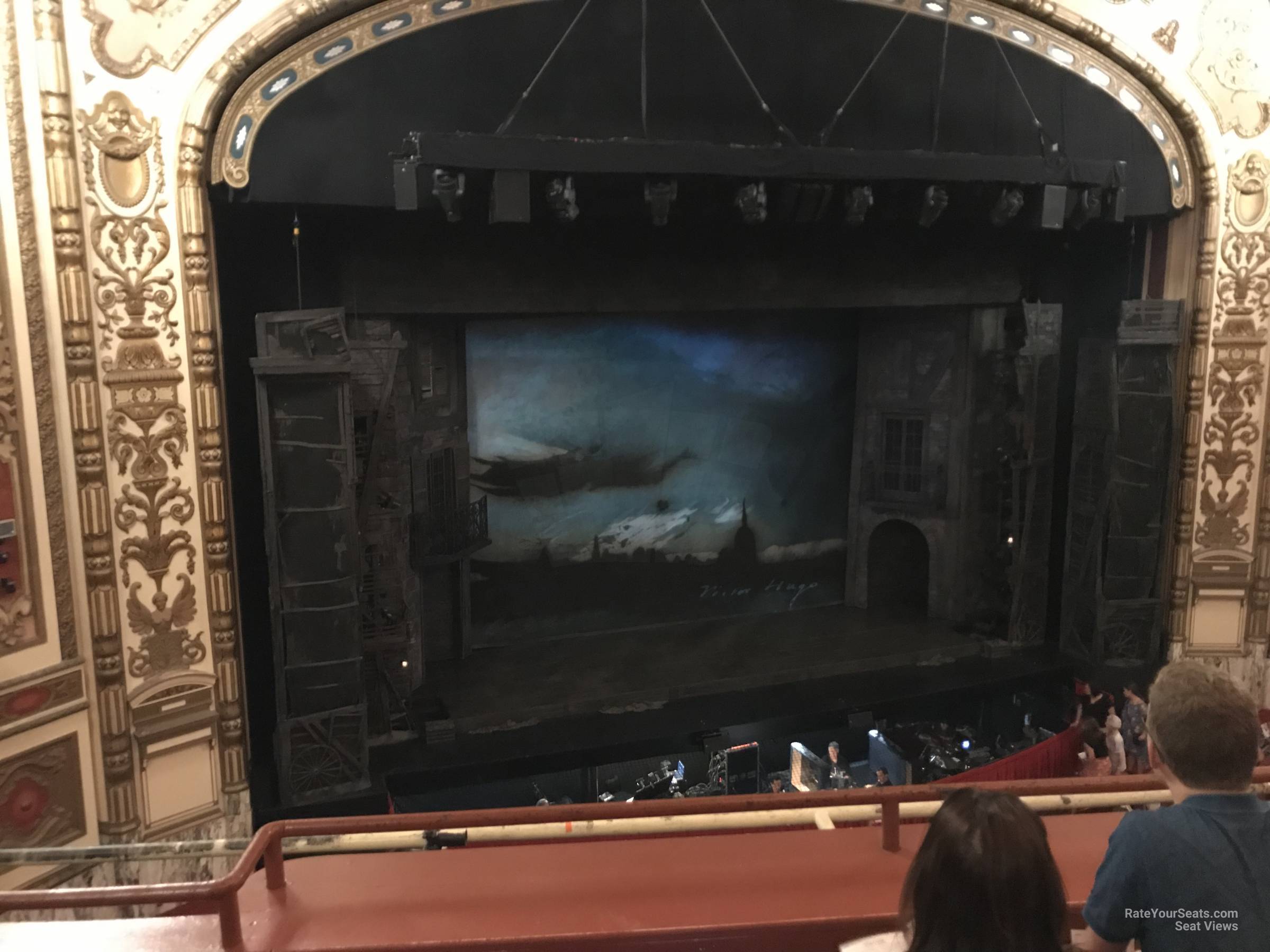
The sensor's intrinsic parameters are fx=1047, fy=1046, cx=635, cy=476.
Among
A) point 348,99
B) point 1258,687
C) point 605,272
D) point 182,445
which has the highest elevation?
point 348,99

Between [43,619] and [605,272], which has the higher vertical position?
[605,272]

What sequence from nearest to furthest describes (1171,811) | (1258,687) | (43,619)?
(1171,811), (43,619), (1258,687)

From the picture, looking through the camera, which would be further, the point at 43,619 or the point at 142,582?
the point at 142,582

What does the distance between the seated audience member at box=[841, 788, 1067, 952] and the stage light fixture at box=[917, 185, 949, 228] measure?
5.82 m

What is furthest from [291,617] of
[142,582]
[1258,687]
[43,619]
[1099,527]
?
[1258,687]

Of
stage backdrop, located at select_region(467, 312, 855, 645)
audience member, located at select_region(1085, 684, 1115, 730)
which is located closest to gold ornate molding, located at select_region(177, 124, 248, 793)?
stage backdrop, located at select_region(467, 312, 855, 645)

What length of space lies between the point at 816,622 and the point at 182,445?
592 centimetres

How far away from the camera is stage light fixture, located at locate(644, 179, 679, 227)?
20.8 ft

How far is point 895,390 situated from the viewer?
9.63 metres

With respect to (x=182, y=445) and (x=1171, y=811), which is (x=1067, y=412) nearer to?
(x=182, y=445)

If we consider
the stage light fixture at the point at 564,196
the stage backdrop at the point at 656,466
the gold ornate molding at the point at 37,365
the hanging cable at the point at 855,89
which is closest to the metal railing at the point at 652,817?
the gold ornate molding at the point at 37,365

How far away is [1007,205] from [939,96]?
0.89 meters

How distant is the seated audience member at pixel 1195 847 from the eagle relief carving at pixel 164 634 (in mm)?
5366

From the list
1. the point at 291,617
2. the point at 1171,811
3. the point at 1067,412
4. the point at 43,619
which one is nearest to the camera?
the point at 1171,811
